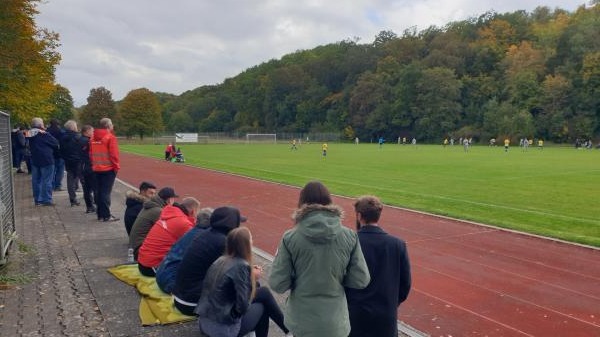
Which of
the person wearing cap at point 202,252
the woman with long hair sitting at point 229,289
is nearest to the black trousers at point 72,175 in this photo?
the person wearing cap at point 202,252

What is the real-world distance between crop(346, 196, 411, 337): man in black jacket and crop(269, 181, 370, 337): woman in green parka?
0.21 m

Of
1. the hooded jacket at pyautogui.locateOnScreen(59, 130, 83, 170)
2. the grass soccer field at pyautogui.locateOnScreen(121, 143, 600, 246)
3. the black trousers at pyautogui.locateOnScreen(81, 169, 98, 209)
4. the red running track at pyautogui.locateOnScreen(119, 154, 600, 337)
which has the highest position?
the hooded jacket at pyautogui.locateOnScreen(59, 130, 83, 170)

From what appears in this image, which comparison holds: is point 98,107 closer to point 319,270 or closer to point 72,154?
point 72,154

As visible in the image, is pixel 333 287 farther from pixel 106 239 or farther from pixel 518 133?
pixel 518 133

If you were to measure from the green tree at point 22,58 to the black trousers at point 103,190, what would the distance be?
1214cm

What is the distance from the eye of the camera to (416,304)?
20.0 ft

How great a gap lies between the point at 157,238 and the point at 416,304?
11.4ft

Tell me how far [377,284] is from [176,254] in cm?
253

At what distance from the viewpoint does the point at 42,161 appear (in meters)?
12.3

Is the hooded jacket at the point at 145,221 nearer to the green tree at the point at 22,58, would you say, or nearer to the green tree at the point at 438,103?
the green tree at the point at 22,58

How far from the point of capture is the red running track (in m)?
5.51

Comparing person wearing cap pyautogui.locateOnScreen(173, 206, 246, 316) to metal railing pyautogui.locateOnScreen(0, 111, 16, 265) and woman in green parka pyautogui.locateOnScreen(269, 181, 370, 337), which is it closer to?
woman in green parka pyautogui.locateOnScreen(269, 181, 370, 337)

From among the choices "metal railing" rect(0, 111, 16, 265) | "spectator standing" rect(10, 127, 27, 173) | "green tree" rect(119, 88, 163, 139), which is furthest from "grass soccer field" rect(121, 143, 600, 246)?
"green tree" rect(119, 88, 163, 139)

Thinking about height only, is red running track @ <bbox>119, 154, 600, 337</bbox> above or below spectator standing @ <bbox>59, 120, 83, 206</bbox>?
below
